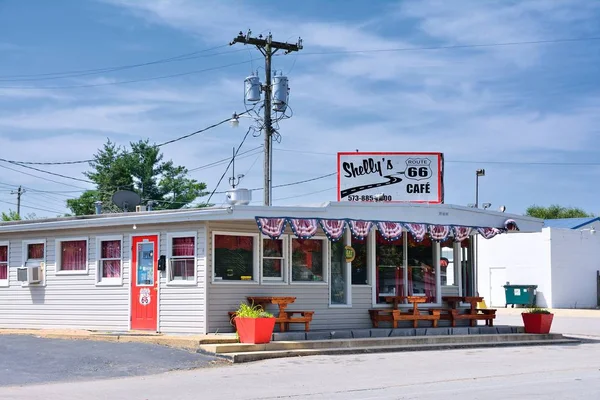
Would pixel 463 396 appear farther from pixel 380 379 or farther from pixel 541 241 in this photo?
pixel 541 241

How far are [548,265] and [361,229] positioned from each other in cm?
2350

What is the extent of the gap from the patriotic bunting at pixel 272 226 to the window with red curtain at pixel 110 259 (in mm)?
3894

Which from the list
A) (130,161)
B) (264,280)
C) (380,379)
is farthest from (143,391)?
(130,161)

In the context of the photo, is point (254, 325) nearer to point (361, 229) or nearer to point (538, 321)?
point (361, 229)

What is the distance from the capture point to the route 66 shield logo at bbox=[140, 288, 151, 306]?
19062 millimetres

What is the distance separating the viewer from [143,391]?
12.2 m

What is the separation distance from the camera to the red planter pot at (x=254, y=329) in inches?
664

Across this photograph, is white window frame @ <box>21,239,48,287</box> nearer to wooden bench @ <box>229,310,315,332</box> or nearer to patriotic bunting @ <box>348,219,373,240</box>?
wooden bench @ <box>229,310,315,332</box>

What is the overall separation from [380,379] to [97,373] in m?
4.73

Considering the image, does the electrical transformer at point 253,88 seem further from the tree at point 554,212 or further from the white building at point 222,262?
the tree at point 554,212

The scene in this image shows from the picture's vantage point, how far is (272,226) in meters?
18.0

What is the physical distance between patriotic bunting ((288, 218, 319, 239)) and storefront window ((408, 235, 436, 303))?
390 cm

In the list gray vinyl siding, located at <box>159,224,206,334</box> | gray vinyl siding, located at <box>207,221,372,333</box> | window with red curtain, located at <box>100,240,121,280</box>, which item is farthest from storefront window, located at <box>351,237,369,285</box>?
window with red curtain, located at <box>100,240,121,280</box>

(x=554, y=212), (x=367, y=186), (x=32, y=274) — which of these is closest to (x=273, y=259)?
(x=367, y=186)
